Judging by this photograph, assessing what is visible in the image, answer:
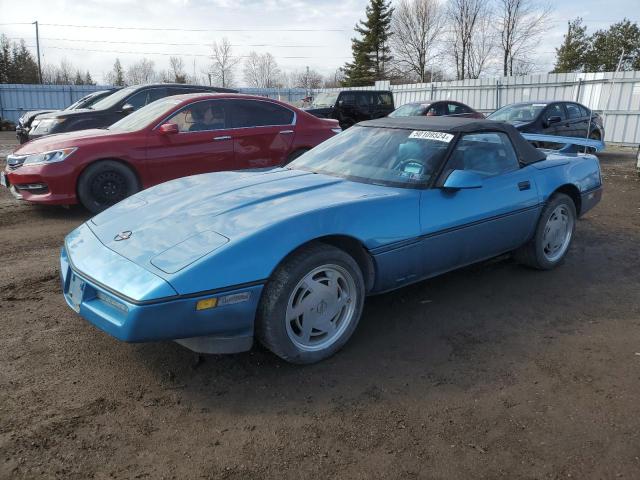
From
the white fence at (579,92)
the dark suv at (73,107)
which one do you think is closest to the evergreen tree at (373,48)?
the white fence at (579,92)

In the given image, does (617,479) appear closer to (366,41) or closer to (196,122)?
(196,122)

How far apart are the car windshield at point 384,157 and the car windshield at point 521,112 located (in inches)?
328

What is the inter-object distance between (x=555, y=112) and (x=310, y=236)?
411 inches

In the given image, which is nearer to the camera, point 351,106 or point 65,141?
point 65,141

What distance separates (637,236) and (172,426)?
18.4 ft

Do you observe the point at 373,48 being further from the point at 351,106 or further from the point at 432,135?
the point at 432,135

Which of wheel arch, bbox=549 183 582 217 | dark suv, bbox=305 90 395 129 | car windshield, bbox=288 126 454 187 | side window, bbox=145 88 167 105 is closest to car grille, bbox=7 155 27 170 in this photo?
side window, bbox=145 88 167 105

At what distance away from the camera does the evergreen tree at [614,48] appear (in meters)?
39.2

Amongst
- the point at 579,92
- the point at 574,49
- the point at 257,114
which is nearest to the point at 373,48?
the point at 574,49

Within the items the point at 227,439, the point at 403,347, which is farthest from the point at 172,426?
the point at 403,347

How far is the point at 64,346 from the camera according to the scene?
301cm

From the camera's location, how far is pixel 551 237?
14.8 ft

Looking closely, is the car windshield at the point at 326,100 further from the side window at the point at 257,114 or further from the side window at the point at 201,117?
the side window at the point at 201,117

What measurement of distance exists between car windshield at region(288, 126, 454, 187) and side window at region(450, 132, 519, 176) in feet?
0.46
